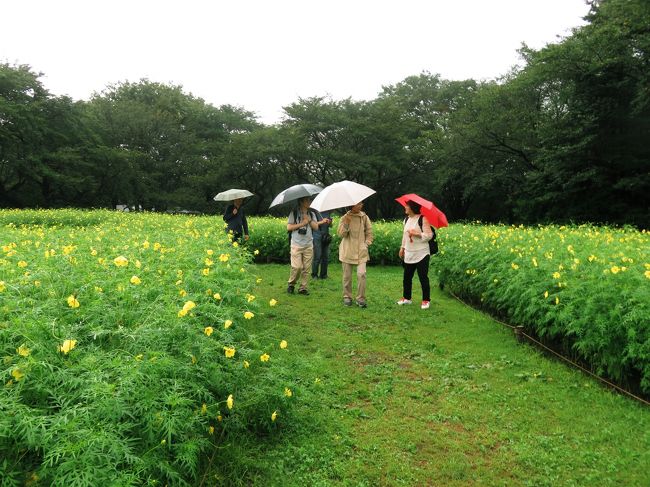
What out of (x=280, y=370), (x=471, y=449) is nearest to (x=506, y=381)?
(x=471, y=449)

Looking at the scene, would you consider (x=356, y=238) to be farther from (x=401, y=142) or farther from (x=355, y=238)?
(x=401, y=142)

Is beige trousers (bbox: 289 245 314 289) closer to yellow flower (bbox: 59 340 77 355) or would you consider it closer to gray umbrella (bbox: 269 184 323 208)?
gray umbrella (bbox: 269 184 323 208)

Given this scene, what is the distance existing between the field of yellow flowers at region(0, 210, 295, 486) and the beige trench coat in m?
3.11

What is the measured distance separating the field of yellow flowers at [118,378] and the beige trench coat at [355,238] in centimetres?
311

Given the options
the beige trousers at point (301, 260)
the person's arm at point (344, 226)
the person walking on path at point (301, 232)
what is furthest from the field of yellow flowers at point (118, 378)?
the beige trousers at point (301, 260)

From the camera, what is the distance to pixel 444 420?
132 inches

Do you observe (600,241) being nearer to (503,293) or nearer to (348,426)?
(503,293)

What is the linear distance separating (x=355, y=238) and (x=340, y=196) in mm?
698

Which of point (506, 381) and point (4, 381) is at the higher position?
point (4, 381)

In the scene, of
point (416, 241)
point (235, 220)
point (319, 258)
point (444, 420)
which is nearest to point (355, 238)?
point (416, 241)

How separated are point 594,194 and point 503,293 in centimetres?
1679

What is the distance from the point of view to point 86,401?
1811 mm

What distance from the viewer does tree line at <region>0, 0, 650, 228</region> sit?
17938 millimetres

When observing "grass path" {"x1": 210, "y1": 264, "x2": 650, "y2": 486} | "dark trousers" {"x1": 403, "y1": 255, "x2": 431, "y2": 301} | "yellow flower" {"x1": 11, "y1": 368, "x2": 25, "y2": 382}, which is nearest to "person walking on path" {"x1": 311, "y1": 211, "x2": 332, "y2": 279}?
"dark trousers" {"x1": 403, "y1": 255, "x2": 431, "y2": 301}
